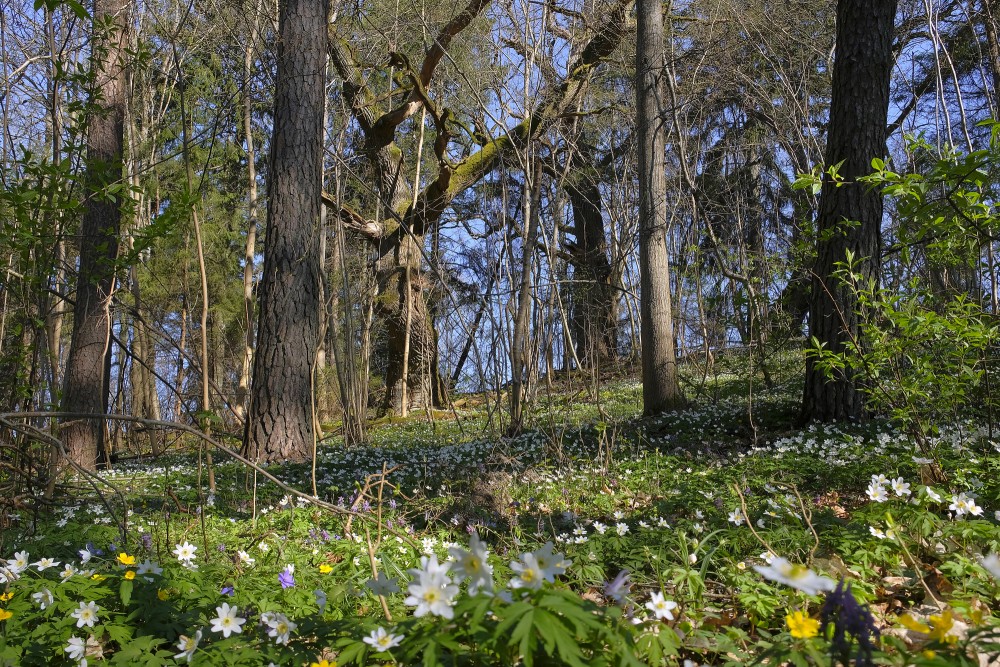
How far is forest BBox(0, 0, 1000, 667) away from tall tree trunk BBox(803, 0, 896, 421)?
28mm

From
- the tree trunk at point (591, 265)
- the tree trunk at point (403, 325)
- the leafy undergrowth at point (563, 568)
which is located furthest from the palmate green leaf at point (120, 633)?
the tree trunk at point (591, 265)

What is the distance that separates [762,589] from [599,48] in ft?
33.8

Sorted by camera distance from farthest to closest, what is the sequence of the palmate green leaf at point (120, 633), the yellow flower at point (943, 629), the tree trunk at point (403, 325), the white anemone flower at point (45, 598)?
the tree trunk at point (403, 325), the white anemone flower at point (45, 598), the palmate green leaf at point (120, 633), the yellow flower at point (943, 629)

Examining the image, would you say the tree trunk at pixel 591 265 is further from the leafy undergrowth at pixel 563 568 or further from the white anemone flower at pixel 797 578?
the white anemone flower at pixel 797 578

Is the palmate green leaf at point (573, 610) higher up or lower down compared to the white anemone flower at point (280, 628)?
higher up

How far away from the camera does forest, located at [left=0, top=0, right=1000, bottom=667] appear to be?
1.87 metres

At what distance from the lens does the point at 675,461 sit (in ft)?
17.0

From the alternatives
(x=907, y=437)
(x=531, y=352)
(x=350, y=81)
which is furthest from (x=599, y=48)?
(x=907, y=437)

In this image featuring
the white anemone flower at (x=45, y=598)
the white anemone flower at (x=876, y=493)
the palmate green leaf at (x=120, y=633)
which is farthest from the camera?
the white anemone flower at (x=876, y=493)

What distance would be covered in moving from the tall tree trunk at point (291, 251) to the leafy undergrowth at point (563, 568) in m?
1.64

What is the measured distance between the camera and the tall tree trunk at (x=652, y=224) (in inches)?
328

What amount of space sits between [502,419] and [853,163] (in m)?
4.74

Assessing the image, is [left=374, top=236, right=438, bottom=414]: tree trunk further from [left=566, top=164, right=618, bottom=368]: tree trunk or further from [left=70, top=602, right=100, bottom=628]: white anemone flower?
[left=70, top=602, right=100, bottom=628]: white anemone flower

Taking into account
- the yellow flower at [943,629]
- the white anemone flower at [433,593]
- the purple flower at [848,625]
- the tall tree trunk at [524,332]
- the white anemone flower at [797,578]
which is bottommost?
the yellow flower at [943,629]
